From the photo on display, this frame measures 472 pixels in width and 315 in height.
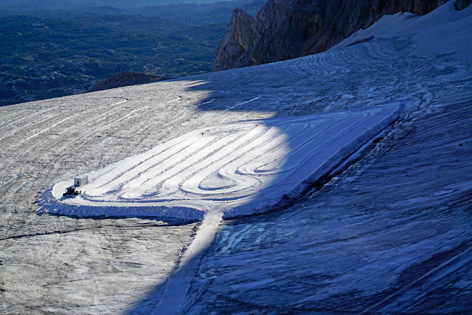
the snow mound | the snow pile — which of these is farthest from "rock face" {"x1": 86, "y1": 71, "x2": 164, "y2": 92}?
the snow mound

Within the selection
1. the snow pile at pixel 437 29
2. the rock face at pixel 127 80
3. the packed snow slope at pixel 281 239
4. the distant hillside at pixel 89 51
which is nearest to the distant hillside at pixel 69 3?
the distant hillside at pixel 89 51

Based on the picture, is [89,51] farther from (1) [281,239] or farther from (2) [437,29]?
(1) [281,239]

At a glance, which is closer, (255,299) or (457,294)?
(457,294)

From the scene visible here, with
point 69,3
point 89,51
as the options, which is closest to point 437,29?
point 89,51

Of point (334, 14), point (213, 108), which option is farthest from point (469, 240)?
point (334, 14)

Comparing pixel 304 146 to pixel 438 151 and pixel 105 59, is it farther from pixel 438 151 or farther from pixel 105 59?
pixel 105 59

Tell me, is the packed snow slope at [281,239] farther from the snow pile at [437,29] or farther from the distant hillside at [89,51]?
the distant hillside at [89,51]
